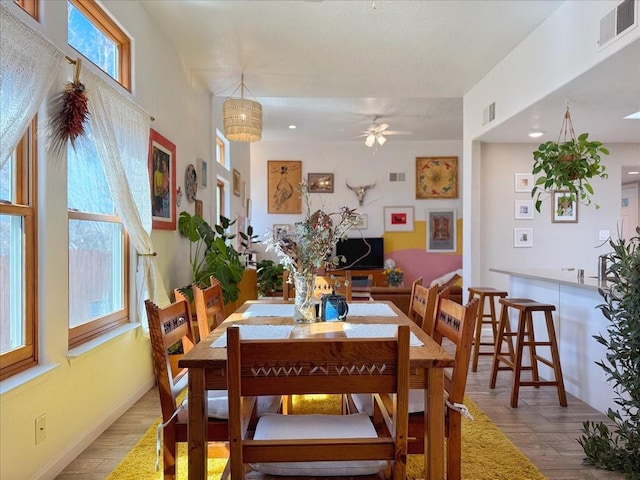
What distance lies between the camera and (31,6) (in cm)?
199

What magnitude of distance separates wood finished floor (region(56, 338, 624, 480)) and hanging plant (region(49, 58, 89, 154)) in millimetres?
1619

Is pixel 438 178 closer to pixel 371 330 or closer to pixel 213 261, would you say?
pixel 213 261

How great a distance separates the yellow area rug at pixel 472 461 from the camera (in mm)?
2115

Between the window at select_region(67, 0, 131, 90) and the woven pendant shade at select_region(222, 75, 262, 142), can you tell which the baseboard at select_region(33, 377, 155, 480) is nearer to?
the window at select_region(67, 0, 131, 90)

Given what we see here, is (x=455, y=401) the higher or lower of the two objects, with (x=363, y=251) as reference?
lower

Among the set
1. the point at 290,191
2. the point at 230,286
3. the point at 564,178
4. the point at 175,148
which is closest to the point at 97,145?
the point at 175,148

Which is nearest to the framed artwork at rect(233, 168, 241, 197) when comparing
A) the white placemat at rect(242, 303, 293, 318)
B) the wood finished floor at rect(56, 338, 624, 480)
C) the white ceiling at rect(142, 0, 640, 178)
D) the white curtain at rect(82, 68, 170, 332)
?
the white ceiling at rect(142, 0, 640, 178)

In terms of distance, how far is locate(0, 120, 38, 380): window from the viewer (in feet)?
6.13

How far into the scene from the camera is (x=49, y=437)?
6.75ft

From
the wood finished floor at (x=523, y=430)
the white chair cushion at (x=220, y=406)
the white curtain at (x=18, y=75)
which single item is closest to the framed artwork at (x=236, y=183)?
the wood finished floor at (x=523, y=430)

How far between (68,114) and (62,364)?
1.26 metres

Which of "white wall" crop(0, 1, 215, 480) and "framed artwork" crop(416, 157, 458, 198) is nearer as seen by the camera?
"white wall" crop(0, 1, 215, 480)

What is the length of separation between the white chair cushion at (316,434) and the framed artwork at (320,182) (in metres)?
7.42

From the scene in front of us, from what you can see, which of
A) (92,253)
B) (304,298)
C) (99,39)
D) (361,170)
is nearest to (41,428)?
(92,253)
